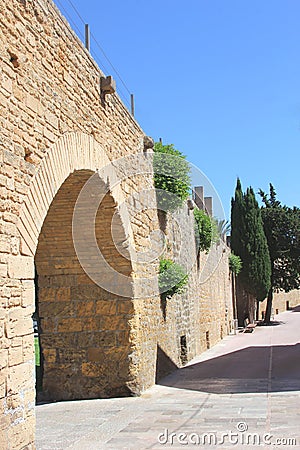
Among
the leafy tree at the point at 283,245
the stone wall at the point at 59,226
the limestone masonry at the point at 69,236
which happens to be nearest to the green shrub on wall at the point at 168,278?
the limestone masonry at the point at 69,236

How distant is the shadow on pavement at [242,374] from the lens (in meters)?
8.64

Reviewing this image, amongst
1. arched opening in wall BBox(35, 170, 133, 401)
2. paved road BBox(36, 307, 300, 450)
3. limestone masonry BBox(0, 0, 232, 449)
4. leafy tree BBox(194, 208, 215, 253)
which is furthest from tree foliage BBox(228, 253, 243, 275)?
arched opening in wall BBox(35, 170, 133, 401)

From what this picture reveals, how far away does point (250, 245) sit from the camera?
88.4ft

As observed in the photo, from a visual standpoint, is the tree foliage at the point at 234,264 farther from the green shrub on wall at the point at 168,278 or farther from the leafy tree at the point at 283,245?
the green shrub on wall at the point at 168,278

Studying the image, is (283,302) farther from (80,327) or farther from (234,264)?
(80,327)

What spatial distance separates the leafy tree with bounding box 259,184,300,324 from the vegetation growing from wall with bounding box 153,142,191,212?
1851cm

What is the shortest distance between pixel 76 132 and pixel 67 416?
131 inches

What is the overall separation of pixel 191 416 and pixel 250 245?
2103cm

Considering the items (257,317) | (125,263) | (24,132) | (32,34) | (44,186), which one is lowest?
(257,317)

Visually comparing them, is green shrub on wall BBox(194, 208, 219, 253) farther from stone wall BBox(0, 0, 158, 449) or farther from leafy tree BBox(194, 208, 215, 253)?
stone wall BBox(0, 0, 158, 449)

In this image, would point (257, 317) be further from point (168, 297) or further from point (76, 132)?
point (76, 132)

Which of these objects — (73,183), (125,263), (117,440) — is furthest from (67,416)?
(73,183)

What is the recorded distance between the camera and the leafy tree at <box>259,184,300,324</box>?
28.2m

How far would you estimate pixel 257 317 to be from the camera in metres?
30.6
